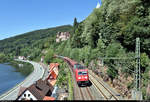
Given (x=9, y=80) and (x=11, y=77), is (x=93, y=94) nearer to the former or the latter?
(x=9, y=80)

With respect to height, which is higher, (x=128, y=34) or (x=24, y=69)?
(x=128, y=34)

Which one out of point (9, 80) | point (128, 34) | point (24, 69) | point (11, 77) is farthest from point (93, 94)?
point (24, 69)

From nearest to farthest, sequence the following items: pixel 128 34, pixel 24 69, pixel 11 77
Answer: pixel 128 34
pixel 11 77
pixel 24 69

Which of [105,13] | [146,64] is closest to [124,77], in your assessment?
[146,64]

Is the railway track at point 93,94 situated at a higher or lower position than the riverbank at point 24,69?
higher

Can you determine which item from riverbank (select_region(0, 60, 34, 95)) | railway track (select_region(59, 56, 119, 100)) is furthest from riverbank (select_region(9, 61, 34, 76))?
railway track (select_region(59, 56, 119, 100))

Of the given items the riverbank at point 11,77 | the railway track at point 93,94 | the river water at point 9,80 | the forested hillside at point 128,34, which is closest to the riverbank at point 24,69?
the riverbank at point 11,77

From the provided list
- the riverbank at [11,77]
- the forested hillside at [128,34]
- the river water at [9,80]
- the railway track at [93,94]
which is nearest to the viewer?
the railway track at [93,94]

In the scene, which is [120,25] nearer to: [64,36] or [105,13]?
[105,13]

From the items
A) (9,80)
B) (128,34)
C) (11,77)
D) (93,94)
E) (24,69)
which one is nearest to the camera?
(93,94)

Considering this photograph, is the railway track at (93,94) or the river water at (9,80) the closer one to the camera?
the railway track at (93,94)

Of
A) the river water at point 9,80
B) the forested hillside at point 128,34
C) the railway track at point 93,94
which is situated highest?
the forested hillside at point 128,34

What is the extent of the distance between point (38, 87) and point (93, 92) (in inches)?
854

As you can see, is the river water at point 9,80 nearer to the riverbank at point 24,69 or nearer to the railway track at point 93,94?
the riverbank at point 24,69
